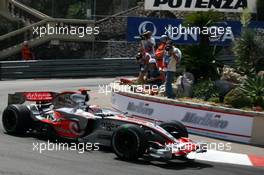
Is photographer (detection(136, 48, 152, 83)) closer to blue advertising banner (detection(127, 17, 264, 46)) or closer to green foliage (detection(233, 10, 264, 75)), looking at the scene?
blue advertising banner (detection(127, 17, 264, 46))

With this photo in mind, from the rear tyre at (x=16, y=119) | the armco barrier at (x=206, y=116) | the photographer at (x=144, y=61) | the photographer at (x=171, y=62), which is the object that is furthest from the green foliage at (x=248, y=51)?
the rear tyre at (x=16, y=119)

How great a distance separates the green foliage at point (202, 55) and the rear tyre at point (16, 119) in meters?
5.41

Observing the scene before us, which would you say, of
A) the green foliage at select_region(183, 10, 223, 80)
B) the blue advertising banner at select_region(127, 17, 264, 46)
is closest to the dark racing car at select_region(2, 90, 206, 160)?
the green foliage at select_region(183, 10, 223, 80)

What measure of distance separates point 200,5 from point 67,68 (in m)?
6.10

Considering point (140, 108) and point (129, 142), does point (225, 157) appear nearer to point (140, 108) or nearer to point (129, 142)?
point (129, 142)

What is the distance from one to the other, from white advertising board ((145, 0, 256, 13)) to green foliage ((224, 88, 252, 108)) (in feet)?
37.9

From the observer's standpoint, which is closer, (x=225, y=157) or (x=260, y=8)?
(x=225, y=157)

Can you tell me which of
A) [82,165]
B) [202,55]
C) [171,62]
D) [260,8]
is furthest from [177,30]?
[82,165]

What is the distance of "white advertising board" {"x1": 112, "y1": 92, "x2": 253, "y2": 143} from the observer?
13477mm

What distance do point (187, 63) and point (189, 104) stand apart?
241 centimetres

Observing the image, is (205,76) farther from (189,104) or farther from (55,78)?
(55,78)

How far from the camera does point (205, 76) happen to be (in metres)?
16.7

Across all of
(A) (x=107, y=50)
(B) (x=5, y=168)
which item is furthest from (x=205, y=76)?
(A) (x=107, y=50)

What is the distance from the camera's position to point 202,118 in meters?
14.1
